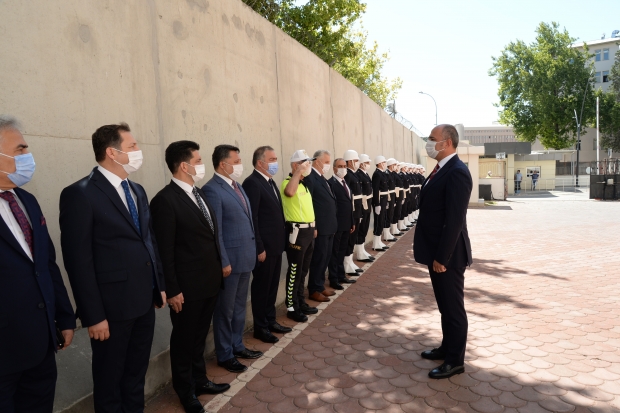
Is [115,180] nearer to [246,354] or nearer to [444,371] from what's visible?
[246,354]

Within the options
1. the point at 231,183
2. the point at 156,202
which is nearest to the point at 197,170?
the point at 156,202

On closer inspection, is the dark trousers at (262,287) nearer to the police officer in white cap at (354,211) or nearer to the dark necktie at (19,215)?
the dark necktie at (19,215)

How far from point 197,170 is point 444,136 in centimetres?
224

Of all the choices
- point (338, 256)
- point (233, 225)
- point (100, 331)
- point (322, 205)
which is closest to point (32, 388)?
point (100, 331)

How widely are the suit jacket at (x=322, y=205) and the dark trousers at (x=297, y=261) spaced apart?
0.69 meters

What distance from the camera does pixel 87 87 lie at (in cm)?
337

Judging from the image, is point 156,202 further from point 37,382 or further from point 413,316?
point 413,316

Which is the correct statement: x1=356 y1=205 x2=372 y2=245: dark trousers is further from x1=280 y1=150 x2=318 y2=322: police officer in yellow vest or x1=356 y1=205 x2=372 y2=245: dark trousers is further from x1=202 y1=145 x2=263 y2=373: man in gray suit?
x1=202 y1=145 x2=263 y2=373: man in gray suit

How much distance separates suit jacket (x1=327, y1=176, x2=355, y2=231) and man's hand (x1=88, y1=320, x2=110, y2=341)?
4740mm

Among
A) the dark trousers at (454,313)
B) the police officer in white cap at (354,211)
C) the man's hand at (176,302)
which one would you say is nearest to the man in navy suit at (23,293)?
the man's hand at (176,302)

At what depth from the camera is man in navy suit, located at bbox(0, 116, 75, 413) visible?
6.93 feet

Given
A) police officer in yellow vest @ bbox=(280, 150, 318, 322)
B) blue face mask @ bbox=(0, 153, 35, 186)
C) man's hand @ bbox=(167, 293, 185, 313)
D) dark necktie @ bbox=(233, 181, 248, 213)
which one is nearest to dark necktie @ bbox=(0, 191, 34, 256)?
blue face mask @ bbox=(0, 153, 35, 186)

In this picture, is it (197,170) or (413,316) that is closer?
(197,170)

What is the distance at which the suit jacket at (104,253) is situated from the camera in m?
2.53
